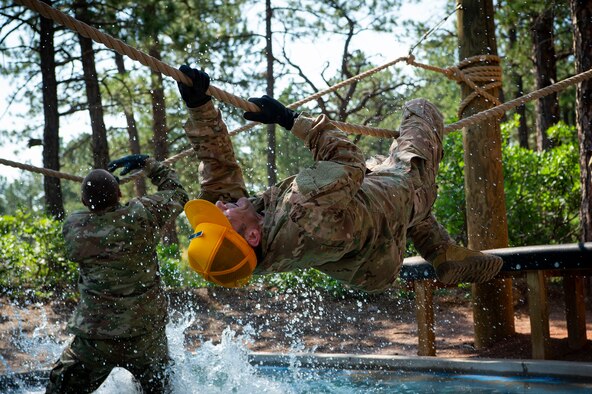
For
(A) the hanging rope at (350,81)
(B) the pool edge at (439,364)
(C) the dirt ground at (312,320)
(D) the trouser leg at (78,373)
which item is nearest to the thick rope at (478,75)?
(A) the hanging rope at (350,81)

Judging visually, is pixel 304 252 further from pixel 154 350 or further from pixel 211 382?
pixel 211 382

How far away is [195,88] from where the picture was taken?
3041 mm

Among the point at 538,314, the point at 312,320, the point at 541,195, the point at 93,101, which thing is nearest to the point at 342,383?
the point at 538,314

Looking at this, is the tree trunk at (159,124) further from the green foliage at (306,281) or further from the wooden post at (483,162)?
the wooden post at (483,162)

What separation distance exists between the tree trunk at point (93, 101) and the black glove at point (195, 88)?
8.82m

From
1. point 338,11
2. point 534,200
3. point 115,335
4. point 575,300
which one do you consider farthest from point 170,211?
point 338,11

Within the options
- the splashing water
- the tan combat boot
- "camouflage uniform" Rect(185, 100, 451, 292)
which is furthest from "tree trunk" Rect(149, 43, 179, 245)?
"camouflage uniform" Rect(185, 100, 451, 292)

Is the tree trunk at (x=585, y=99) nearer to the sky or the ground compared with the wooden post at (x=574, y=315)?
nearer to the sky

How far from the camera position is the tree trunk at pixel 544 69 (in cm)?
Result: 1326

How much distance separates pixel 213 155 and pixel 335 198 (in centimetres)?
68

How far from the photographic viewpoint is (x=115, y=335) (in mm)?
3973

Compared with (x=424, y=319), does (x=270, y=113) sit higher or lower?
higher

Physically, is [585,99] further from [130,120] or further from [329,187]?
[130,120]

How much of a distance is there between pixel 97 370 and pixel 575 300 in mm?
3889
